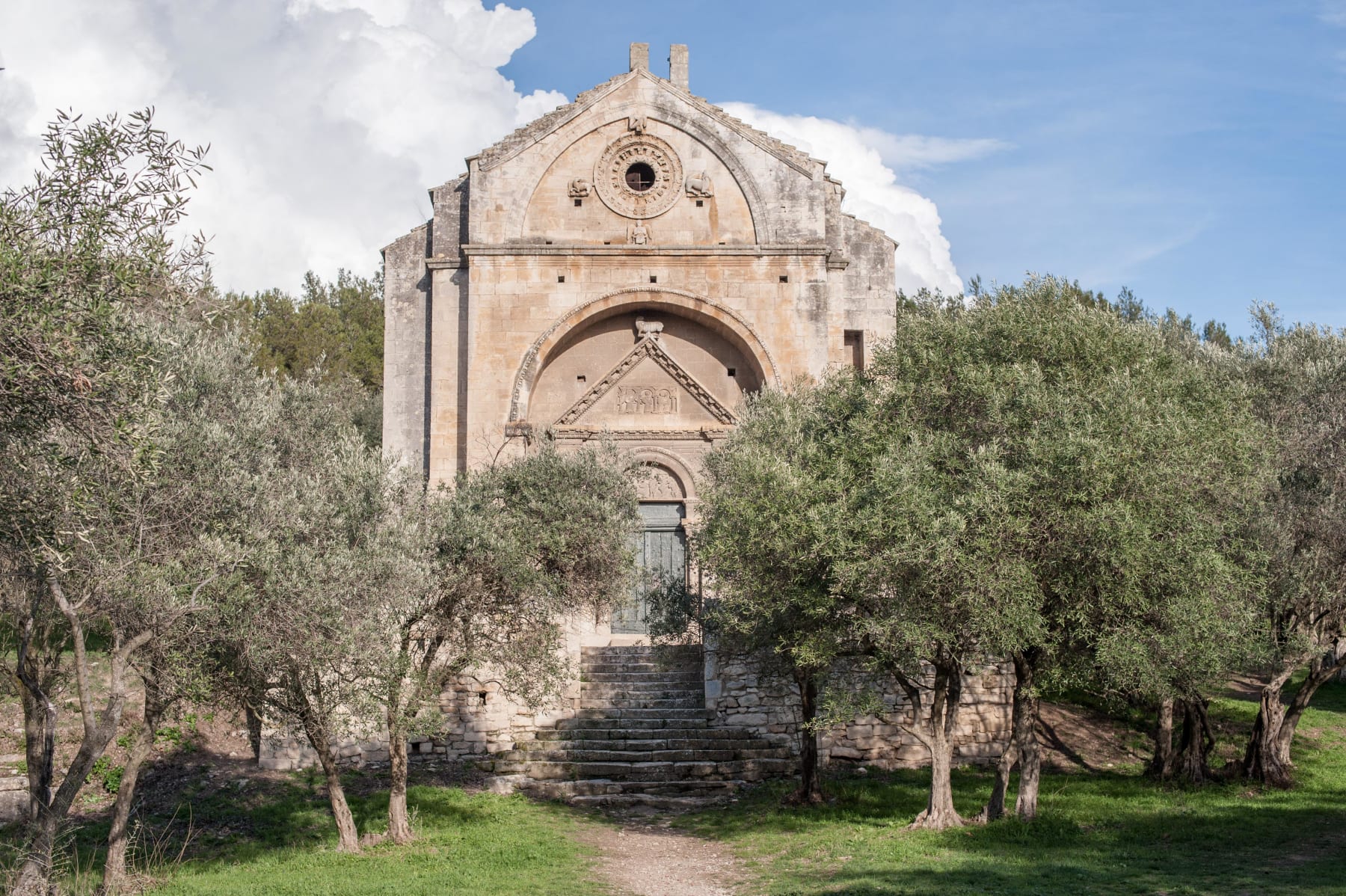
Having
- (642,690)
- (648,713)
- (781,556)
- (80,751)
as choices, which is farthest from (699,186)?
(80,751)

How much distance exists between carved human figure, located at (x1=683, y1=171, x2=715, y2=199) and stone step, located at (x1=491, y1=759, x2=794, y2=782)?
11762 millimetres

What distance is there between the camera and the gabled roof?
25.2 metres

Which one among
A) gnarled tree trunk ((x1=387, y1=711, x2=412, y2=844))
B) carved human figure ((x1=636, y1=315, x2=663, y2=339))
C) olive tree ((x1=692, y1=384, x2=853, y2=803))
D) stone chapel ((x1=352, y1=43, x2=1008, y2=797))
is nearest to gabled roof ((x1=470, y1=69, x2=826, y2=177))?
stone chapel ((x1=352, y1=43, x2=1008, y2=797))

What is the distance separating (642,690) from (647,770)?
2.30m

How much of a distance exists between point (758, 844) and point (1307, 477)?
9397 mm

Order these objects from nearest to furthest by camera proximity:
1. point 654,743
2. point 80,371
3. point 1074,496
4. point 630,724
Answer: point 80,371
point 1074,496
point 654,743
point 630,724

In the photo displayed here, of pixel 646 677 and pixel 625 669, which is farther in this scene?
pixel 625 669

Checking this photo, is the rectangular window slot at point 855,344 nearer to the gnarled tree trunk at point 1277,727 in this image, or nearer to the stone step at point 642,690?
the stone step at point 642,690

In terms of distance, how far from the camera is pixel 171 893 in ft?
39.9

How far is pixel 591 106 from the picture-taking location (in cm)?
2552

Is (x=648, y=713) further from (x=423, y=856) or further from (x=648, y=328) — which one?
(x=648, y=328)

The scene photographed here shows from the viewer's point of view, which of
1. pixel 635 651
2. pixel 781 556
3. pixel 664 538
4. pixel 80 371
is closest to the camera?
pixel 80 371

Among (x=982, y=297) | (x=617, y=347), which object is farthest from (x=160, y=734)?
(x=982, y=297)

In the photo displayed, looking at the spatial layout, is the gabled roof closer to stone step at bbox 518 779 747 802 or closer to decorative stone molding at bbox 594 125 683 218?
decorative stone molding at bbox 594 125 683 218
